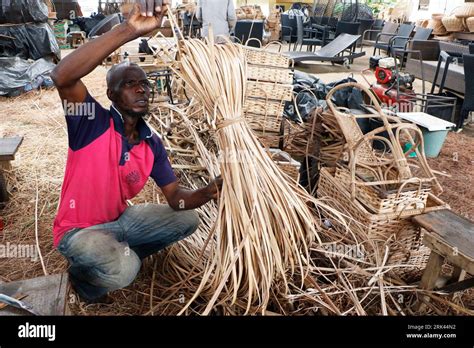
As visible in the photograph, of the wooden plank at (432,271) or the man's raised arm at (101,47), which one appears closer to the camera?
the man's raised arm at (101,47)

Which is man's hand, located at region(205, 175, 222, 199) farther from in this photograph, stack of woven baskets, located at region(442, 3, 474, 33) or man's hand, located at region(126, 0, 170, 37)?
stack of woven baskets, located at region(442, 3, 474, 33)

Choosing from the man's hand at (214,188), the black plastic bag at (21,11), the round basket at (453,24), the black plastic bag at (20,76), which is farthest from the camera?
the round basket at (453,24)

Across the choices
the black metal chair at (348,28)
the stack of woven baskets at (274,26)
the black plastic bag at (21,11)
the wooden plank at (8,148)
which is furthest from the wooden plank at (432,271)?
the stack of woven baskets at (274,26)

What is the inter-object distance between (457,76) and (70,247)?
4.51 meters

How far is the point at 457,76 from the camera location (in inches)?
168

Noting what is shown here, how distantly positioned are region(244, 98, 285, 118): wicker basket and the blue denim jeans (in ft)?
3.85

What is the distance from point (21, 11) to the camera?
18.1 feet

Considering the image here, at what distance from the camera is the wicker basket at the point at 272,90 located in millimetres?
2506

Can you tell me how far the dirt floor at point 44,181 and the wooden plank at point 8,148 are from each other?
28cm

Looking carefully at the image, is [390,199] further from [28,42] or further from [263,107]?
[28,42]

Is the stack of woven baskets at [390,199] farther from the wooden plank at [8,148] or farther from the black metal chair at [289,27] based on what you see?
the black metal chair at [289,27]

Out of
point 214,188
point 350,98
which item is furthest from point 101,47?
point 350,98

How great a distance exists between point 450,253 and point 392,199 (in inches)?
12.6
